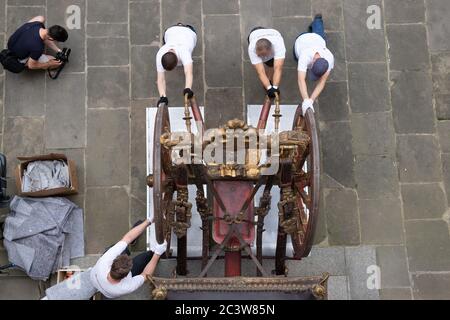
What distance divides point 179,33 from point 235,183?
1.80 meters

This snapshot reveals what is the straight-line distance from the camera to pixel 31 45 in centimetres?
575

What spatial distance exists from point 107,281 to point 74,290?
0.53m

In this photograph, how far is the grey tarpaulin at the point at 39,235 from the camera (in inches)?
214

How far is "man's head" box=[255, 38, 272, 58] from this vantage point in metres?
5.19

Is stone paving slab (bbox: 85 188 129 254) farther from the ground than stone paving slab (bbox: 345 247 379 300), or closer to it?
farther from the ground

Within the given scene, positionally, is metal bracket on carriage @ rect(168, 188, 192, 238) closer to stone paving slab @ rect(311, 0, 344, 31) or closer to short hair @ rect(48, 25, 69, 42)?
short hair @ rect(48, 25, 69, 42)

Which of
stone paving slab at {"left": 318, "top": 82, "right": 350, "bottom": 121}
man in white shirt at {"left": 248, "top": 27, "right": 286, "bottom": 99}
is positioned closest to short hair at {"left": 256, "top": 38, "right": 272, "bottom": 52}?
man in white shirt at {"left": 248, "top": 27, "right": 286, "bottom": 99}

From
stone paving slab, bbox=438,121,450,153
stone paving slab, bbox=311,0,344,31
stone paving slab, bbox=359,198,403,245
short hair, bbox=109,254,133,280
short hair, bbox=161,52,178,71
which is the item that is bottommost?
short hair, bbox=109,254,133,280

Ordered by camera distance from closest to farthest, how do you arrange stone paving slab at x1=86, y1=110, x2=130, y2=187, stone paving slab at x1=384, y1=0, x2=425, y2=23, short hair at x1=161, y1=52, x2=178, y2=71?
short hair at x1=161, y1=52, x2=178, y2=71 → stone paving slab at x1=86, y1=110, x2=130, y2=187 → stone paving slab at x1=384, y1=0, x2=425, y2=23

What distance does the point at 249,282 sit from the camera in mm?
3969

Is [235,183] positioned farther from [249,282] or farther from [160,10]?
[160,10]

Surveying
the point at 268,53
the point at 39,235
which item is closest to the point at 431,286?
the point at 268,53

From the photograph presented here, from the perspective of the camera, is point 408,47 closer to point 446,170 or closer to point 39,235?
point 446,170

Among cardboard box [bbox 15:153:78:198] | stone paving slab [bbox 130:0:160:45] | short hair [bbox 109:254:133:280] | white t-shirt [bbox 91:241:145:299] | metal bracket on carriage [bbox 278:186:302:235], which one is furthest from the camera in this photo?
stone paving slab [bbox 130:0:160:45]
